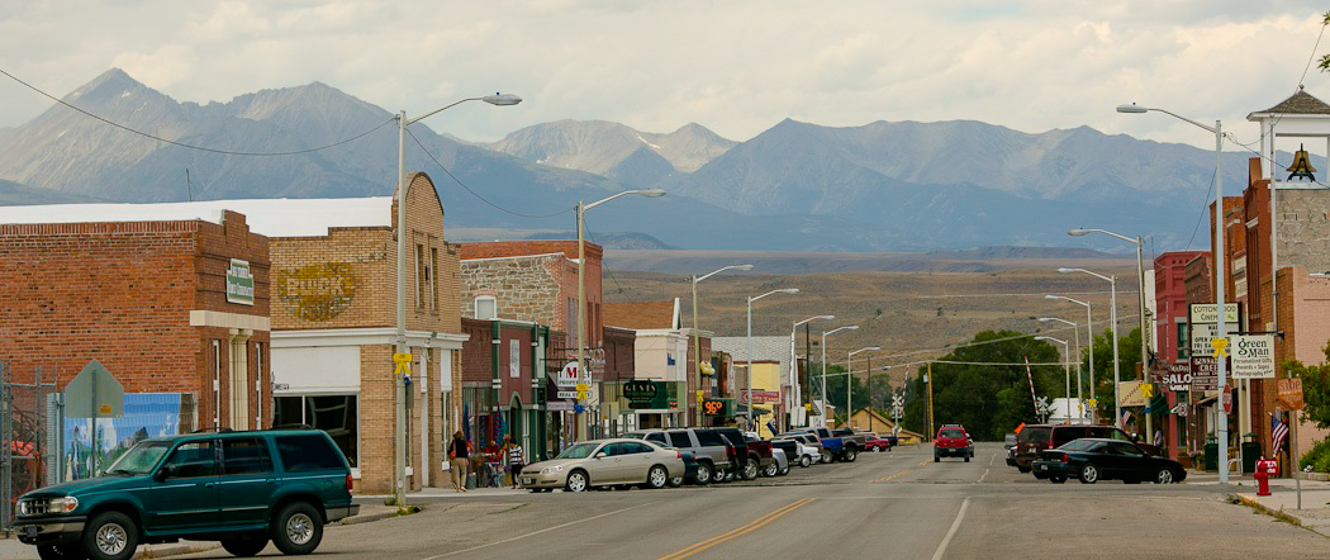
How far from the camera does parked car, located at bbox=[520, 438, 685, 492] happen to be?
1838 inches

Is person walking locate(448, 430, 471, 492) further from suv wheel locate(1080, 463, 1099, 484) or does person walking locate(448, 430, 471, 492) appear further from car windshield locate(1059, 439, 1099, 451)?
suv wheel locate(1080, 463, 1099, 484)

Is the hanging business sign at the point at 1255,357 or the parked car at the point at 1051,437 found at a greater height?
the hanging business sign at the point at 1255,357

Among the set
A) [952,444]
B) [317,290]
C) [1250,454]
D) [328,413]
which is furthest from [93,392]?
[952,444]

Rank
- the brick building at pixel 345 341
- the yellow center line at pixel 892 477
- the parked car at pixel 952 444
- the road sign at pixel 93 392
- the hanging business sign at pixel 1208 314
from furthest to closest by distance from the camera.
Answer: the parked car at pixel 952 444
the hanging business sign at pixel 1208 314
the yellow center line at pixel 892 477
the brick building at pixel 345 341
the road sign at pixel 93 392

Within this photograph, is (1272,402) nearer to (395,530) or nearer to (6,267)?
(395,530)

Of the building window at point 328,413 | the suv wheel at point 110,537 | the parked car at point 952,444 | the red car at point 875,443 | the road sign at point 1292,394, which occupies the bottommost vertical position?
the red car at point 875,443

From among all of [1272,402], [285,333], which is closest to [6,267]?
[285,333]

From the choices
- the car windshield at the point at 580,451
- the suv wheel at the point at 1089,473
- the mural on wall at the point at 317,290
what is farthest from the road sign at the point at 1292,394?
the mural on wall at the point at 317,290

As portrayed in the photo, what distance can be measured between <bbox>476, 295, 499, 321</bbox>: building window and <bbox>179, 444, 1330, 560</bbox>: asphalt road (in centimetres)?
2298

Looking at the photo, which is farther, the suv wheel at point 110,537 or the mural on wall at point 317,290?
the mural on wall at point 317,290

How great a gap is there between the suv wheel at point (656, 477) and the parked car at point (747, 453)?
5612mm

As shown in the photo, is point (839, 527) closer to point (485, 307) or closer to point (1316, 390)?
point (1316, 390)

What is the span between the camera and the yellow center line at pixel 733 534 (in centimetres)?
2457

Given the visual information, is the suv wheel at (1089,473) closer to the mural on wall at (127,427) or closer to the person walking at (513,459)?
the person walking at (513,459)
